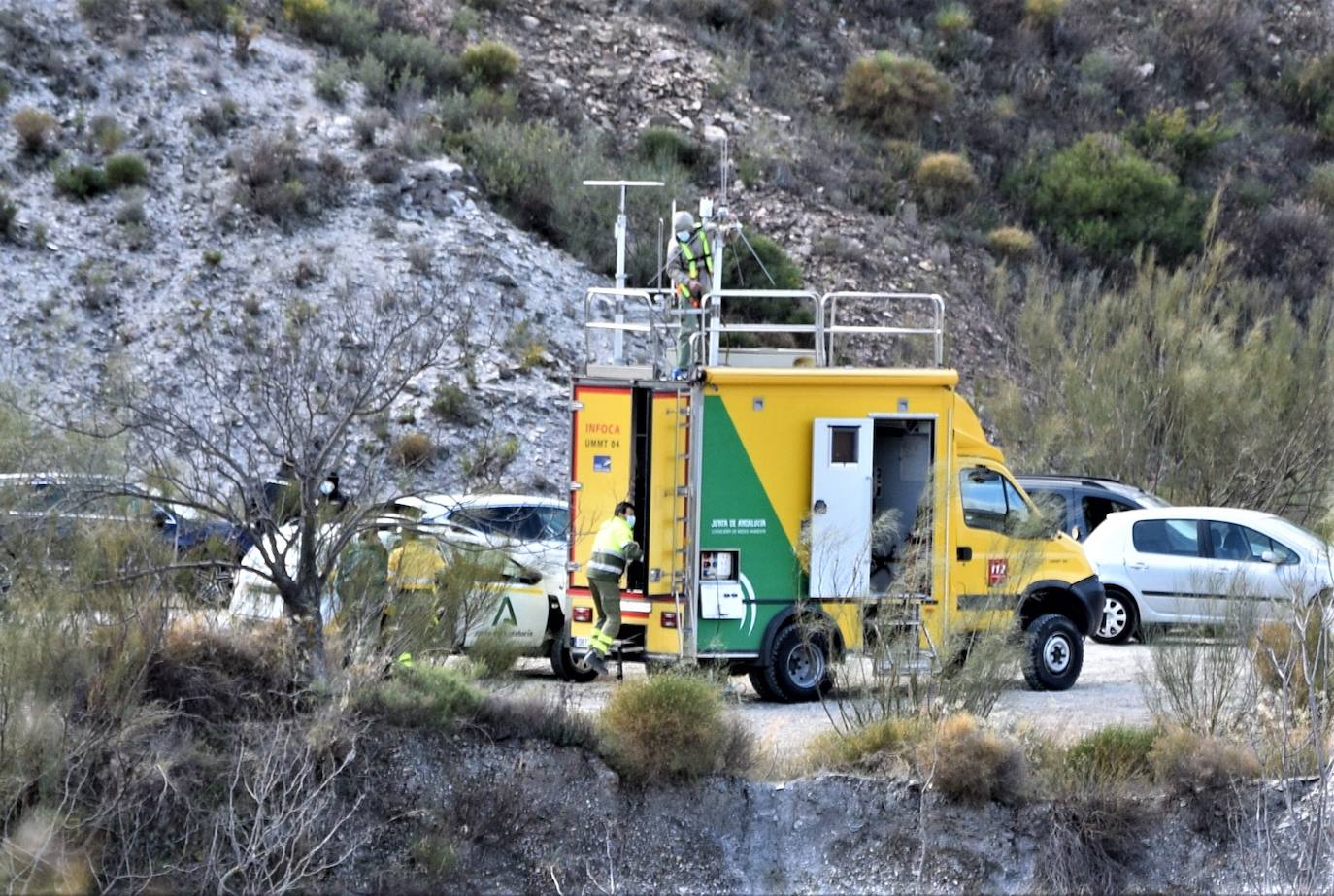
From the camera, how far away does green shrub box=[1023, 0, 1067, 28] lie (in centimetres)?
4616

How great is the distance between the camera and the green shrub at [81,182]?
29.8m

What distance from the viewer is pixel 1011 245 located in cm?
3806

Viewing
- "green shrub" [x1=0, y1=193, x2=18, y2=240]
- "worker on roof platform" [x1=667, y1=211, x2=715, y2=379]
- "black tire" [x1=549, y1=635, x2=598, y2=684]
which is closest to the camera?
"worker on roof platform" [x1=667, y1=211, x2=715, y2=379]

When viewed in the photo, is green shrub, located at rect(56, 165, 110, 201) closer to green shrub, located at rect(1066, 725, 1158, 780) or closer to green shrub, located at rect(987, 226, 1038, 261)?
green shrub, located at rect(987, 226, 1038, 261)

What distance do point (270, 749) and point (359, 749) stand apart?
89cm

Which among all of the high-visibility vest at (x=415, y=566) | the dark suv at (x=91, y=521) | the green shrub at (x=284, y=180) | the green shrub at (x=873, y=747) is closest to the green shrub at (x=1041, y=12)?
the green shrub at (x=284, y=180)

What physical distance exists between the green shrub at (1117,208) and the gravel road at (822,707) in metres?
24.1

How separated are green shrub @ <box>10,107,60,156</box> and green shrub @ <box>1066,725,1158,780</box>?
77.3ft

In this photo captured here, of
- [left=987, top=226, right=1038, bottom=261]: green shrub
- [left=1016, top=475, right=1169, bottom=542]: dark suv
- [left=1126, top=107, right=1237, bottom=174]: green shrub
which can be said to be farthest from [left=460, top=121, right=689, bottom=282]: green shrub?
[left=1126, top=107, right=1237, bottom=174]: green shrub

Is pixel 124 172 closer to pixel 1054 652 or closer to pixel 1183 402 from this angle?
pixel 1183 402

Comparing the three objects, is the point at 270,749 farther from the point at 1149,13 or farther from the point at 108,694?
the point at 1149,13

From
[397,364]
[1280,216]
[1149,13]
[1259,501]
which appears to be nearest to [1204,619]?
[397,364]

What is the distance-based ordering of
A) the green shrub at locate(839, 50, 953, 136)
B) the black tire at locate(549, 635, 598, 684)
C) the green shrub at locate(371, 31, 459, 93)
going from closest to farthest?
the black tire at locate(549, 635, 598, 684)
the green shrub at locate(371, 31, 459, 93)
the green shrub at locate(839, 50, 953, 136)

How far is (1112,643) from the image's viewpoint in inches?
763
